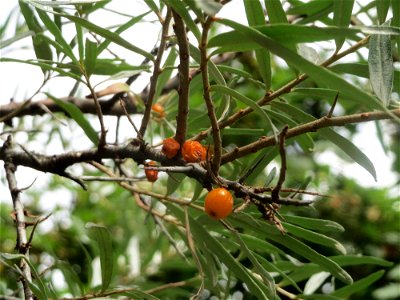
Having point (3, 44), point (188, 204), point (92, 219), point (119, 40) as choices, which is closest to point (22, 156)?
point (3, 44)

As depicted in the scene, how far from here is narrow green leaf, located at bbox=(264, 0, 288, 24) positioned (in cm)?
80

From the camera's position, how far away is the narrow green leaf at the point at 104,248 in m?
0.97

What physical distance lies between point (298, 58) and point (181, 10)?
5.5 inches

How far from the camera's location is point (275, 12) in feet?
2.64

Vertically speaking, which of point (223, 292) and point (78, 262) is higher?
point (223, 292)

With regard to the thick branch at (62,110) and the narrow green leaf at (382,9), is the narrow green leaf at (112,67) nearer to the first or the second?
the thick branch at (62,110)

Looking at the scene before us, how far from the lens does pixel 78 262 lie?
2.20 meters

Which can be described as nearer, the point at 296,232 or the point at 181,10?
the point at 181,10

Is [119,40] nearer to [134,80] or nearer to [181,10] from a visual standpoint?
[181,10]

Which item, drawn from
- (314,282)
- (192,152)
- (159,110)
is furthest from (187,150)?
(314,282)

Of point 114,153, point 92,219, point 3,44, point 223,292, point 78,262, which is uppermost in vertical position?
point 3,44

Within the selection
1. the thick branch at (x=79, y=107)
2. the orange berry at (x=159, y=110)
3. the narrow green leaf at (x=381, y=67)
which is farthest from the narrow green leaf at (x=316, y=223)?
the thick branch at (x=79, y=107)

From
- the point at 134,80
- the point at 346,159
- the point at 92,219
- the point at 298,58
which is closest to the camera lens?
the point at 298,58

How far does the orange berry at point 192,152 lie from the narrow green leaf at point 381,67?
0.79 feet
